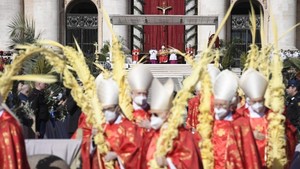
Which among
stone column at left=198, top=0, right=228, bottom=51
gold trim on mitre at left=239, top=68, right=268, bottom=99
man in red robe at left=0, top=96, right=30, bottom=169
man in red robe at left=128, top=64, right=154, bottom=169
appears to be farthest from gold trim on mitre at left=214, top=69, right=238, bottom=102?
stone column at left=198, top=0, right=228, bottom=51

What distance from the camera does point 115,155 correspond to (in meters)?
8.61

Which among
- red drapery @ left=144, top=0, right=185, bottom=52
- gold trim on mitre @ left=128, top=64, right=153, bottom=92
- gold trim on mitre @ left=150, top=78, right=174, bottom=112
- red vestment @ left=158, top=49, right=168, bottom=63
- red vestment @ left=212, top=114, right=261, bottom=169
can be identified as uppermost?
red drapery @ left=144, top=0, right=185, bottom=52

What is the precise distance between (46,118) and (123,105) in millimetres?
4484

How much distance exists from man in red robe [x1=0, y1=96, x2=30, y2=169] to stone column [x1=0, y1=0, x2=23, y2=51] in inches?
1104

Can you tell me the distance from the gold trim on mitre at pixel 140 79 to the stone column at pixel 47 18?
26.5 meters

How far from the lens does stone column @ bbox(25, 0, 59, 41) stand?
35812 mm

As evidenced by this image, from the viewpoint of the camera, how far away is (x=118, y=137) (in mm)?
8664

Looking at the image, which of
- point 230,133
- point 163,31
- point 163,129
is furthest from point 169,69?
point 163,129

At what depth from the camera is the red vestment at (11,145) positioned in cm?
780

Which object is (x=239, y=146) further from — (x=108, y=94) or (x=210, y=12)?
(x=210, y=12)

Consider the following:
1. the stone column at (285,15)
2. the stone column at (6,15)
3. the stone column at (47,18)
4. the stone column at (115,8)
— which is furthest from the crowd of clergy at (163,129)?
the stone column at (285,15)

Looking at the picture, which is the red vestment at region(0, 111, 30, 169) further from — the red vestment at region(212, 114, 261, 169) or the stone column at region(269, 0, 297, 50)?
the stone column at region(269, 0, 297, 50)

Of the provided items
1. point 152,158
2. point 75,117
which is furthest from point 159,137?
point 75,117

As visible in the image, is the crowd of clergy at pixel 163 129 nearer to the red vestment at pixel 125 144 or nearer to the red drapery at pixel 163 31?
the red vestment at pixel 125 144
